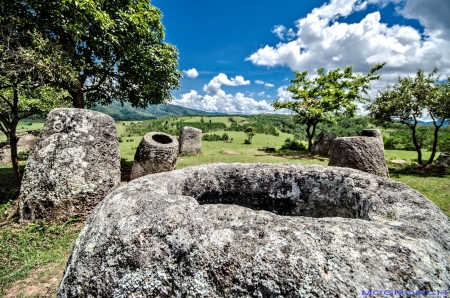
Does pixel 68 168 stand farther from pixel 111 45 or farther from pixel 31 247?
pixel 111 45

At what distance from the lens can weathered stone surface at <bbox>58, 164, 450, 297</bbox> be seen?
1.50 m

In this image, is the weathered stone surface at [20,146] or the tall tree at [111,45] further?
the weathered stone surface at [20,146]

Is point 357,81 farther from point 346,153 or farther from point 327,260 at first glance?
point 327,260

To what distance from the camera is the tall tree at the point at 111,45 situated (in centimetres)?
770

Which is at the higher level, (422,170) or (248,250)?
(248,250)

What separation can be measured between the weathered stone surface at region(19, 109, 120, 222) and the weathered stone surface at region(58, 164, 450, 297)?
459cm

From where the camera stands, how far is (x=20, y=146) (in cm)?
1666

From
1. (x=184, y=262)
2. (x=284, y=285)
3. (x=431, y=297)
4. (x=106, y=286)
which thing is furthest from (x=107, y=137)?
(x=431, y=297)

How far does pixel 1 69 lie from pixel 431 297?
9.16 meters

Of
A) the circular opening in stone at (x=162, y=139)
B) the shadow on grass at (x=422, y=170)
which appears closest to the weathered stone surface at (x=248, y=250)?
the circular opening in stone at (x=162, y=139)

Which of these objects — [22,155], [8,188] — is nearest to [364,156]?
[8,188]

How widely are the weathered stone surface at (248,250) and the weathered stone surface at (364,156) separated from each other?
25.2 feet

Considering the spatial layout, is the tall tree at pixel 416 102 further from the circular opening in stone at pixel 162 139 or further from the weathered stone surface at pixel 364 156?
the circular opening in stone at pixel 162 139

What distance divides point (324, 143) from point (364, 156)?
13420 millimetres
